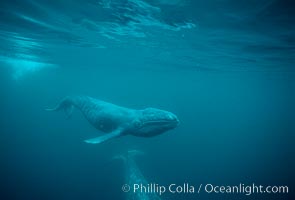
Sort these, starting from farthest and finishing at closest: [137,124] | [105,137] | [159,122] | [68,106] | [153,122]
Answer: [68,106] → [137,124] → [105,137] → [153,122] → [159,122]

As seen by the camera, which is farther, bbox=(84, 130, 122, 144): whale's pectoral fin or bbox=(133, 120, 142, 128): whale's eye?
bbox=(133, 120, 142, 128): whale's eye

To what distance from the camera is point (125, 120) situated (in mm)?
12117

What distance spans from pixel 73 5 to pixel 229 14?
24.8ft

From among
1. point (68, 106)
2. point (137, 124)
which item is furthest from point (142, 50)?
point (137, 124)

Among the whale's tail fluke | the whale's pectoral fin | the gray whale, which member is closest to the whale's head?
the gray whale

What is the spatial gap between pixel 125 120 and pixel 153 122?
163cm

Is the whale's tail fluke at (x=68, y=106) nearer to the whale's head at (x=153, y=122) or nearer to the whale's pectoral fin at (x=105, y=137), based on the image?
the whale's pectoral fin at (x=105, y=137)

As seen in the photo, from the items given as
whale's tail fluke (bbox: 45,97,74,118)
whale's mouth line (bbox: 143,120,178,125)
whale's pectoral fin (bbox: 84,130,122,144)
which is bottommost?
whale's pectoral fin (bbox: 84,130,122,144)

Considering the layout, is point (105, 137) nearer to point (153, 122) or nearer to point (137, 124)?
point (137, 124)

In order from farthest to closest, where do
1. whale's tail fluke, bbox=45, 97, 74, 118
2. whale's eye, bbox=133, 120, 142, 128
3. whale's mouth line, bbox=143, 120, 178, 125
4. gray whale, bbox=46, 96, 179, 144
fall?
whale's tail fluke, bbox=45, 97, 74, 118
whale's eye, bbox=133, 120, 142, 128
gray whale, bbox=46, 96, 179, 144
whale's mouth line, bbox=143, 120, 178, 125

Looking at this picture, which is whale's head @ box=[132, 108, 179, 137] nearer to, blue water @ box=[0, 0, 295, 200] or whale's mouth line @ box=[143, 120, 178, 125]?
whale's mouth line @ box=[143, 120, 178, 125]

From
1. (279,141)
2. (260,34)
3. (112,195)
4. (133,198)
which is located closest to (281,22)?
(260,34)

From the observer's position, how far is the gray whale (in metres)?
10.8

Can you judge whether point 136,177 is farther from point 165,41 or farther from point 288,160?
point 288,160
